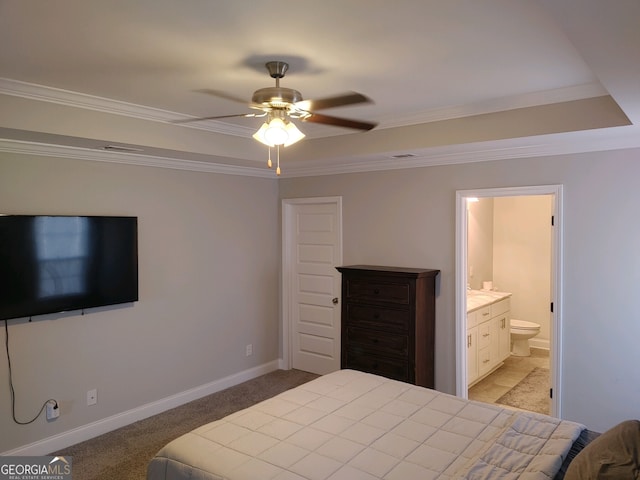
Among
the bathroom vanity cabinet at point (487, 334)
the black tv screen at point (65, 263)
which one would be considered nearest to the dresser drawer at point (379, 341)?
the bathroom vanity cabinet at point (487, 334)

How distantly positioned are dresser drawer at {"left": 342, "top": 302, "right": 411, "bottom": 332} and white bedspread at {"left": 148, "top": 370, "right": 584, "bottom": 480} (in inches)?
49.6

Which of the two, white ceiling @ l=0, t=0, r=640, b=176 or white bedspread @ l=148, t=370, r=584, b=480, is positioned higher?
white ceiling @ l=0, t=0, r=640, b=176

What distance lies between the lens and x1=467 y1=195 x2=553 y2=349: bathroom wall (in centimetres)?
622

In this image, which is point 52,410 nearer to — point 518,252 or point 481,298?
point 481,298

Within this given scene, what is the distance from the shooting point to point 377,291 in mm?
4258

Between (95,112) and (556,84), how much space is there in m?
3.21

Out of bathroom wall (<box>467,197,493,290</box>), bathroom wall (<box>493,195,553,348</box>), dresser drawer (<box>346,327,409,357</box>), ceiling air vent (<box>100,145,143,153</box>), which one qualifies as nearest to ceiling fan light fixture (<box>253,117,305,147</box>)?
ceiling air vent (<box>100,145,143,153</box>)

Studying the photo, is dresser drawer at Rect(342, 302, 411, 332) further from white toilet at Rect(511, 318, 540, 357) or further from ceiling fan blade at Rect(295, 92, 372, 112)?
white toilet at Rect(511, 318, 540, 357)

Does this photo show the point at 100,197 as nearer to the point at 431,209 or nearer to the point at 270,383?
the point at 270,383

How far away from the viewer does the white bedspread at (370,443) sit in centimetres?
202

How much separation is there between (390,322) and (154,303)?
221 centimetres

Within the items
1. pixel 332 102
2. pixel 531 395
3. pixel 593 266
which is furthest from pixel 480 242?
pixel 332 102

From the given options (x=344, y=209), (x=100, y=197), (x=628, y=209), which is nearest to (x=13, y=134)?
(x=100, y=197)

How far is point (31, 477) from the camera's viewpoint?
3.02 m
